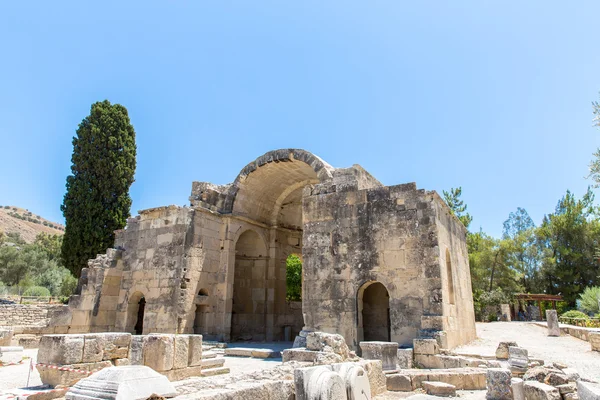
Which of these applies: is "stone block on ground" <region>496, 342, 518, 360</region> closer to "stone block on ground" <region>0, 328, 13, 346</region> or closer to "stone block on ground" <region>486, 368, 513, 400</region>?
"stone block on ground" <region>486, 368, 513, 400</region>

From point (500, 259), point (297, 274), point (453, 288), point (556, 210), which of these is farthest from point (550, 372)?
point (556, 210)

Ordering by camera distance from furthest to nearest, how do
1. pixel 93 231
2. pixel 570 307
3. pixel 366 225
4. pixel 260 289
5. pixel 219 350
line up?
pixel 570 307 → pixel 93 231 → pixel 260 289 → pixel 219 350 → pixel 366 225

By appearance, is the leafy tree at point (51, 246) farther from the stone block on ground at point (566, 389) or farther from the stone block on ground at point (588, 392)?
the stone block on ground at point (588, 392)

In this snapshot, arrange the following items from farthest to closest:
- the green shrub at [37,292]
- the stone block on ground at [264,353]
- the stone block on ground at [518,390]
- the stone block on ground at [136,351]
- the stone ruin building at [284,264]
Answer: the green shrub at [37,292] < the stone block on ground at [264,353] < the stone ruin building at [284,264] < the stone block on ground at [136,351] < the stone block on ground at [518,390]

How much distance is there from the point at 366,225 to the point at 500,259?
34307mm

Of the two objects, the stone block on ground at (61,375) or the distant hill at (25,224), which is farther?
the distant hill at (25,224)

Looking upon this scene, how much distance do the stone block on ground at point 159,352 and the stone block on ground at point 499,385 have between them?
18.5 ft

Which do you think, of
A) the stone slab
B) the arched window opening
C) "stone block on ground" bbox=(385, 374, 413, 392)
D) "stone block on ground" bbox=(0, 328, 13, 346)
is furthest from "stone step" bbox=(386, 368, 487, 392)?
"stone block on ground" bbox=(0, 328, 13, 346)

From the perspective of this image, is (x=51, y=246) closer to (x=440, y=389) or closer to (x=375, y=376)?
(x=375, y=376)

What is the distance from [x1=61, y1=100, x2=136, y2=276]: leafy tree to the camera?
22781mm

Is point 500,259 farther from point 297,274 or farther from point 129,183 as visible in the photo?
point 129,183

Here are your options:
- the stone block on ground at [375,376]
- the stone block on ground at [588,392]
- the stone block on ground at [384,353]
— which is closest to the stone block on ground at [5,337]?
the stone block on ground at [384,353]

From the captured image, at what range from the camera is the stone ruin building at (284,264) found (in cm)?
1079

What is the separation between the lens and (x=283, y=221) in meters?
18.7
